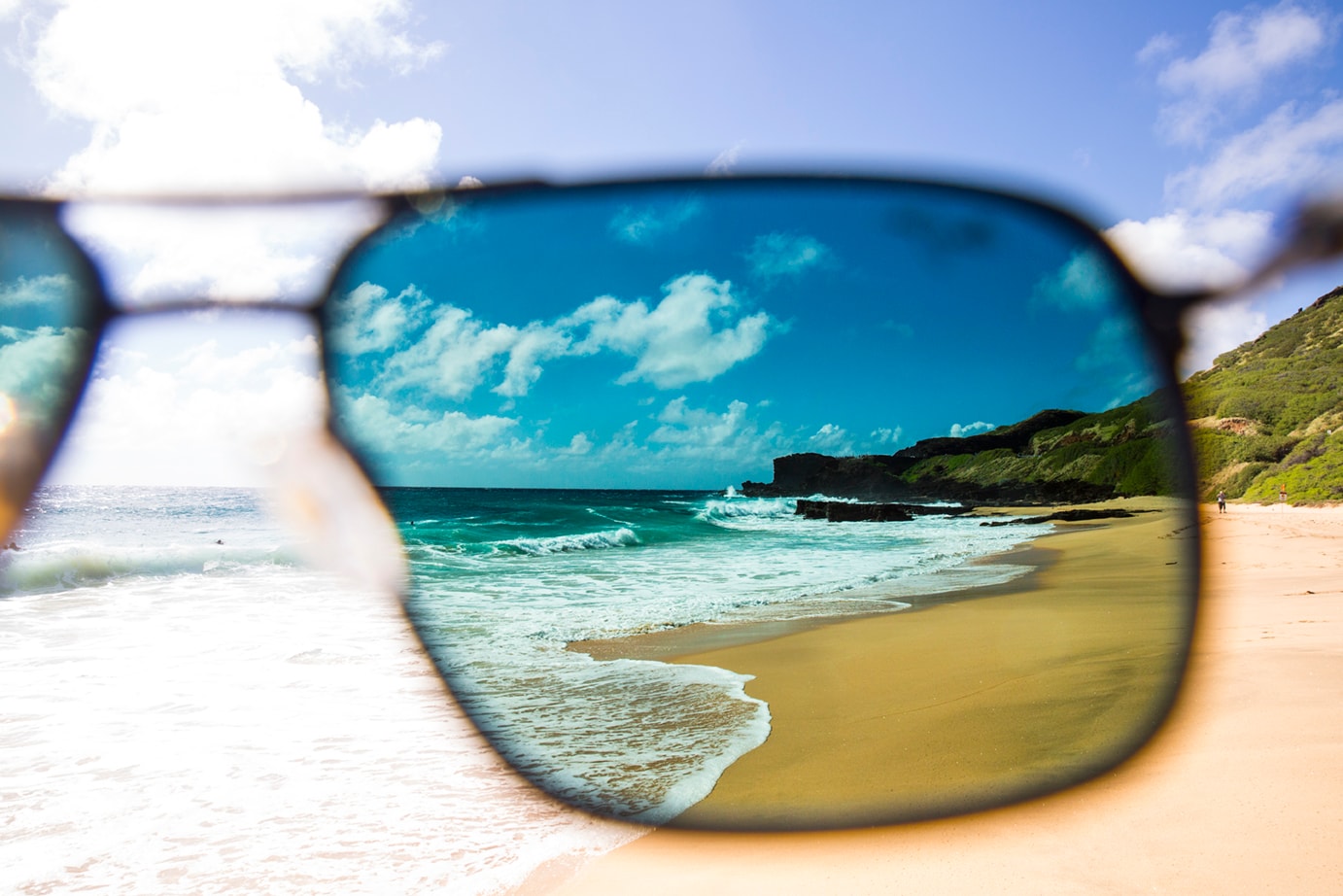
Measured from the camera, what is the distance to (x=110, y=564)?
624 cm

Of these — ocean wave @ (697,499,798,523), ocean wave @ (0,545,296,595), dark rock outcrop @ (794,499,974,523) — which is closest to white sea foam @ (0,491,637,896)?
ocean wave @ (0,545,296,595)

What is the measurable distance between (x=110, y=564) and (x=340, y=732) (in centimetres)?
613

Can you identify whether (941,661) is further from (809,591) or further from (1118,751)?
(809,591)

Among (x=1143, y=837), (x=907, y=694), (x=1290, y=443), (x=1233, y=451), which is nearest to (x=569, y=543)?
(x=907, y=694)

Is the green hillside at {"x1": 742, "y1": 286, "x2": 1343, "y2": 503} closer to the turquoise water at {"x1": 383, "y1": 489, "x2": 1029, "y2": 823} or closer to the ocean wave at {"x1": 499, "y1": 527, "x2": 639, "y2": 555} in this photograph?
the turquoise water at {"x1": 383, "y1": 489, "x2": 1029, "y2": 823}

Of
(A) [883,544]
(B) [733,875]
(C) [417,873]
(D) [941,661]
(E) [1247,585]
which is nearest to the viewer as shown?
(B) [733,875]

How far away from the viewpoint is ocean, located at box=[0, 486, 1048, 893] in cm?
112

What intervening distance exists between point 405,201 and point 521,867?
158cm

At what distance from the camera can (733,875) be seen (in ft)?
3.03

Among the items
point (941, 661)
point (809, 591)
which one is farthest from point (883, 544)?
point (941, 661)

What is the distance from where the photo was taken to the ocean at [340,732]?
1.12 m

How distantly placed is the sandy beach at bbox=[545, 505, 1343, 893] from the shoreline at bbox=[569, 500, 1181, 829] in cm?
7

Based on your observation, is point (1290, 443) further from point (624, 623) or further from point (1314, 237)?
point (1314, 237)

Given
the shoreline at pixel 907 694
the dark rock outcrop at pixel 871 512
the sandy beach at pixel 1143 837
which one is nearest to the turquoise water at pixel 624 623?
the shoreline at pixel 907 694
